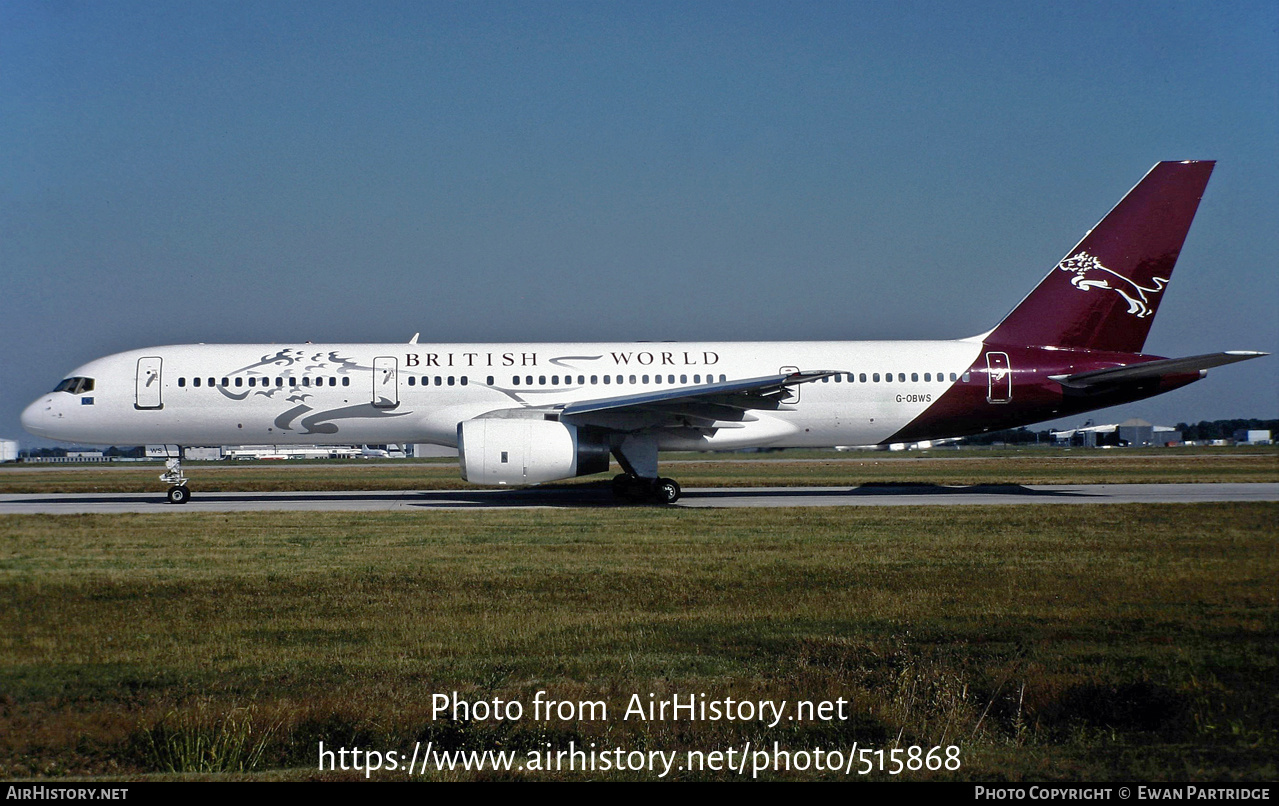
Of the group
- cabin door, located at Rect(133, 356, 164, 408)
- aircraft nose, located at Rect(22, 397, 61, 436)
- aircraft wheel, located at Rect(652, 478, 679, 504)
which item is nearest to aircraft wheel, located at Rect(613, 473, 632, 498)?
aircraft wheel, located at Rect(652, 478, 679, 504)

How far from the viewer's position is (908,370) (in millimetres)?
22891

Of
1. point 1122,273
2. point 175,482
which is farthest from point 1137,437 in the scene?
point 175,482

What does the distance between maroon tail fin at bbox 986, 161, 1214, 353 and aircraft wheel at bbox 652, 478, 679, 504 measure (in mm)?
8404

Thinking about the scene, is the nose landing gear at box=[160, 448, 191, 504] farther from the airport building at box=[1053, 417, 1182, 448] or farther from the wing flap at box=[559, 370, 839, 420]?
the airport building at box=[1053, 417, 1182, 448]

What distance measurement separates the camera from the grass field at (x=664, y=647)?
19.0 ft

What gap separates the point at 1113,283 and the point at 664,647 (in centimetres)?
1931

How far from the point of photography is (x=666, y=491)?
21.5 meters

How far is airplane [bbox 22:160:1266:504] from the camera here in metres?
22.4

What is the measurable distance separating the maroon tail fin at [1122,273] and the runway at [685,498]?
3.69 meters

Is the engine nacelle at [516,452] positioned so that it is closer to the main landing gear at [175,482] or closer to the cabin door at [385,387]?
the cabin door at [385,387]

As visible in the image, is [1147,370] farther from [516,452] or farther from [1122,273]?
[516,452]

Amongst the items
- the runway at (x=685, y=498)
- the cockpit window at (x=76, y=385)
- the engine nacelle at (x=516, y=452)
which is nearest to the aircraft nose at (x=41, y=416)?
the cockpit window at (x=76, y=385)
